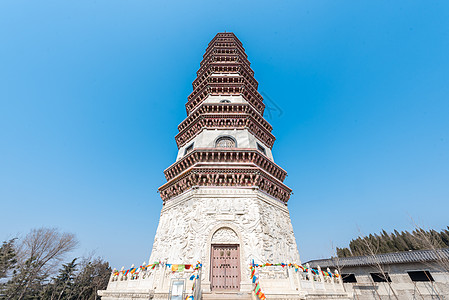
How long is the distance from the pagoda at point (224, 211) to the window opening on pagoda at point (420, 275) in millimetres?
12213

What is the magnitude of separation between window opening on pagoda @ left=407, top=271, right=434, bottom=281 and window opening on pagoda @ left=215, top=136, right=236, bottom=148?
2074cm

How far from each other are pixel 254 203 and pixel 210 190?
12.0ft

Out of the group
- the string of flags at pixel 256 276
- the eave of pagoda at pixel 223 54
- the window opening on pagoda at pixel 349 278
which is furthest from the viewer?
the eave of pagoda at pixel 223 54

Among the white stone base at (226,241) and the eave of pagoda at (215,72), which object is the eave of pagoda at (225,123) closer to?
the white stone base at (226,241)

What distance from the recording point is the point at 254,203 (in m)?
14.8

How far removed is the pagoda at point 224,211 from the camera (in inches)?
457

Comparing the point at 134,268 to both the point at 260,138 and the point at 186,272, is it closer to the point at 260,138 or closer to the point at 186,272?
the point at 186,272

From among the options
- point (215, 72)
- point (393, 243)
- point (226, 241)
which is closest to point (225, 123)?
point (215, 72)

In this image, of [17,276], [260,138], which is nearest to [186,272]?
[260,138]

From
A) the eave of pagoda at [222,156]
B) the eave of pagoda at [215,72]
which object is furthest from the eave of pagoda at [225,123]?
the eave of pagoda at [215,72]

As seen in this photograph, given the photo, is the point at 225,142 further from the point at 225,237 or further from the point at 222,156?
the point at 225,237

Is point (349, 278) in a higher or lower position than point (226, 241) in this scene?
lower

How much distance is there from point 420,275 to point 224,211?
64.4 ft

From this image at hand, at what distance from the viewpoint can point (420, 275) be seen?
17.6m
